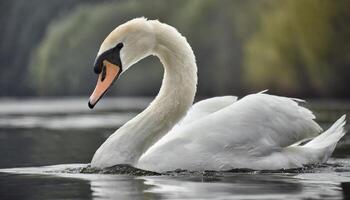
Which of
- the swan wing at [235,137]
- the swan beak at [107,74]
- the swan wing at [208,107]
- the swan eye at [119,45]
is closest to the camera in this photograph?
the swan wing at [235,137]

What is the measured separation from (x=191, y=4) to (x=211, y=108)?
5830 cm

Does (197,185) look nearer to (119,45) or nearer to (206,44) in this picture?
(119,45)

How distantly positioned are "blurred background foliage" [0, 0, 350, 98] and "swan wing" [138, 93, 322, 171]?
34826 millimetres

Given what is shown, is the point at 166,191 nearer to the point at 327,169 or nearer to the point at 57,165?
the point at 327,169

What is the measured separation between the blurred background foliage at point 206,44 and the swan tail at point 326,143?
111ft

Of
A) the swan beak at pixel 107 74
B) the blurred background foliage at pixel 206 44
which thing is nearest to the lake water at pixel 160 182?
the swan beak at pixel 107 74

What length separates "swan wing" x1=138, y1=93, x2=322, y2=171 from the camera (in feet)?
35.2

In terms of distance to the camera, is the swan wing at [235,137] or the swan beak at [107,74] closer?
the swan wing at [235,137]

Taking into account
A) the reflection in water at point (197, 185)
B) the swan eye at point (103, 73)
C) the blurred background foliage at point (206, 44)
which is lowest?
the reflection in water at point (197, 185)

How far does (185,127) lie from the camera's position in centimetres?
1117

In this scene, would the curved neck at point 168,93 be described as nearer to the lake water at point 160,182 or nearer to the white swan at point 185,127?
the white swan at point 185,127

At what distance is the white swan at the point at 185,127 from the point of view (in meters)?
10.8

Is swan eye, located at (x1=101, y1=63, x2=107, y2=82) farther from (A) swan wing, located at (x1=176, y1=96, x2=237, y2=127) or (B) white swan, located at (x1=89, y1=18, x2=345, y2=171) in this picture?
(A) swan wing, located at (x1=176, y1=96, x2=237, y2=127)

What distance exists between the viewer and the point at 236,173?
1061 centimetres
